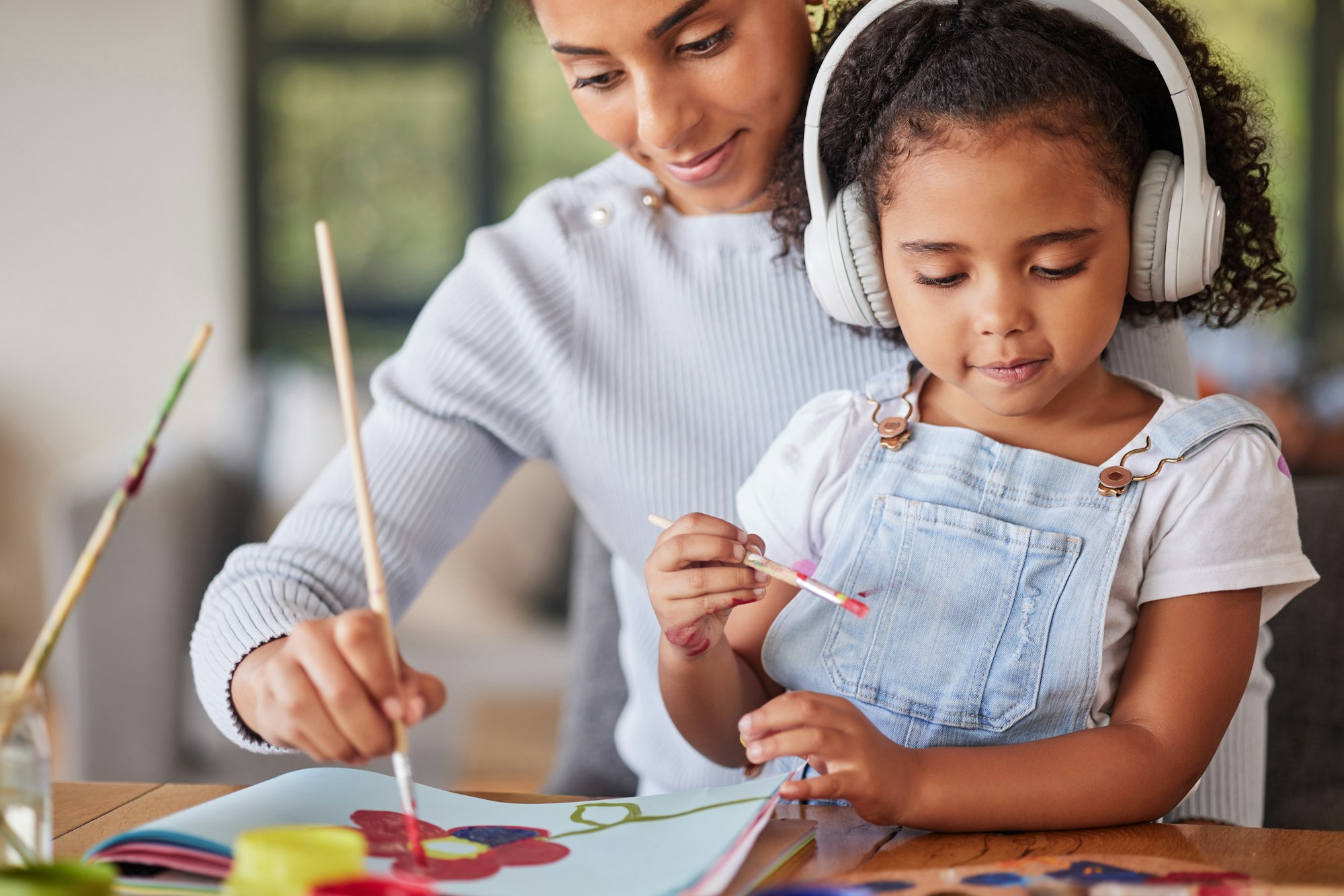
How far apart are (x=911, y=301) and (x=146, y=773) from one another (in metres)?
2.10

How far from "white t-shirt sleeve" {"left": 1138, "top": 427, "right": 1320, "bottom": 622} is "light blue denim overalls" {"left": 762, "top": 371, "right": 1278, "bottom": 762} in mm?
21

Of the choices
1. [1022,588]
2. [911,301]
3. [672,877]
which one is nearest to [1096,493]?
[1022,588]

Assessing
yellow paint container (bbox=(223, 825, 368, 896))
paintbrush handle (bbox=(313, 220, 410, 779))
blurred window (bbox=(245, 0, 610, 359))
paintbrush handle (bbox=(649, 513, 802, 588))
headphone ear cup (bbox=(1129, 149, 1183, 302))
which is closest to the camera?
yellow paint container (bbox=(223, 825, 368, 896))

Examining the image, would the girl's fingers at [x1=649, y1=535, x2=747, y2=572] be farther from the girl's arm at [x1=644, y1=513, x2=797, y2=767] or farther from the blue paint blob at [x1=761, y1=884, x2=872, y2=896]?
the blue paint blob at [x1=761, y1=884, x2=872, y2=896]

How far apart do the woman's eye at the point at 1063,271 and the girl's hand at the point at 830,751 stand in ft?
1.04

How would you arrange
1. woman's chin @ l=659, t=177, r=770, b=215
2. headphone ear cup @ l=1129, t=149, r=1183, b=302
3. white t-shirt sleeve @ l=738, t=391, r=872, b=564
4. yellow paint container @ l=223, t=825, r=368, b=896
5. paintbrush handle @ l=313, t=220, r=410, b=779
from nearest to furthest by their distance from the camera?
Result: yellow paint container @ l=223, t=825, r=368, b=896
paintbrush handle @ l=313, t=220, r=410, b=779
headphone ear cup @ l=1129, t=149, r=1183, b=302
white t-shirt sleeve @ l=738, t=391, r=872, b=564
woman's chin @ l=659, t=177, r=770, b=215

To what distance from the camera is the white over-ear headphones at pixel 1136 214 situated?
2.74 ft

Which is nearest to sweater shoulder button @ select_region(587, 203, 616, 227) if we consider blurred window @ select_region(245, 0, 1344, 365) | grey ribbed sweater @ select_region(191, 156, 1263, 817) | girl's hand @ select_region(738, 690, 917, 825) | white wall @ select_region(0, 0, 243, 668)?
grey ribbed sweater @ select_region(191, 156, 1263, 817)

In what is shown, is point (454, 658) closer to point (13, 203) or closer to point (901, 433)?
point (901, 433)

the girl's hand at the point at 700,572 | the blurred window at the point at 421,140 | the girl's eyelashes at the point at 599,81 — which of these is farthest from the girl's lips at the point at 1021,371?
the blurred window at the point at 421,140

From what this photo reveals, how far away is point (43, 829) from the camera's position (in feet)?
2.27

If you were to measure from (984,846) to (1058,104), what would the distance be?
0.49 metres

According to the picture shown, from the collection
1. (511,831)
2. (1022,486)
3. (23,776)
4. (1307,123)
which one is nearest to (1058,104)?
(1022,486)

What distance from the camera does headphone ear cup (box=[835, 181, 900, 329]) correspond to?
94 centimetres
